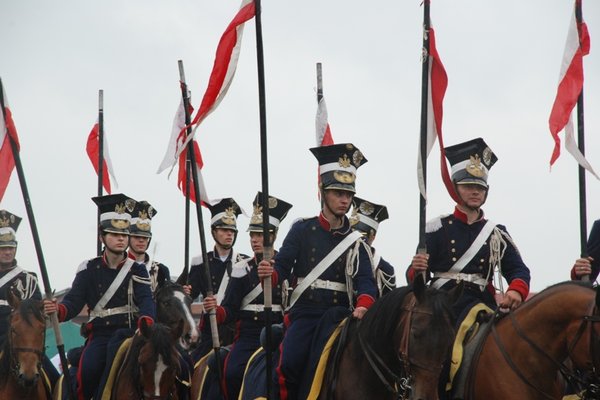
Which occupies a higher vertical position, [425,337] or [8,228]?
[8,228]

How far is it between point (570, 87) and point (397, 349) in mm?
4203

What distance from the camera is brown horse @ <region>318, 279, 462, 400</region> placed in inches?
345

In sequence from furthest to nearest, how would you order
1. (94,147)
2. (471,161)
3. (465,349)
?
(94,147) → (471,161) → (465,349)

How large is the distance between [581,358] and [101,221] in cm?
663

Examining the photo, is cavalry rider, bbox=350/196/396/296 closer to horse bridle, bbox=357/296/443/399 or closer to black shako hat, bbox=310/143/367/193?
black shako hat, bbox=310/143/367/193

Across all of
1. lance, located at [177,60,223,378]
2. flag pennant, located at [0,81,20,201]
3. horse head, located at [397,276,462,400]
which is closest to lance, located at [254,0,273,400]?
horse head, located at [397,276,462,400]

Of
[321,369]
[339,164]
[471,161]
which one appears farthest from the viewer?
[471,161]

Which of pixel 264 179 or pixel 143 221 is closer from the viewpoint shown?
pixel 264 179

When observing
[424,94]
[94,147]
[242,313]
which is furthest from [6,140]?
[424,94]

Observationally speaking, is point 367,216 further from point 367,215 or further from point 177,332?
point 177,332

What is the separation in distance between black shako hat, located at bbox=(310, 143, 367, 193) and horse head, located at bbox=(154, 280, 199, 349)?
10.6 feet

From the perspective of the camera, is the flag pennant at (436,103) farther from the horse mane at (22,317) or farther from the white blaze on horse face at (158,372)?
the horse mane at (22,317)

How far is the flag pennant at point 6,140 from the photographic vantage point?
1374 centimetres

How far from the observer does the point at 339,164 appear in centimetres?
1079
